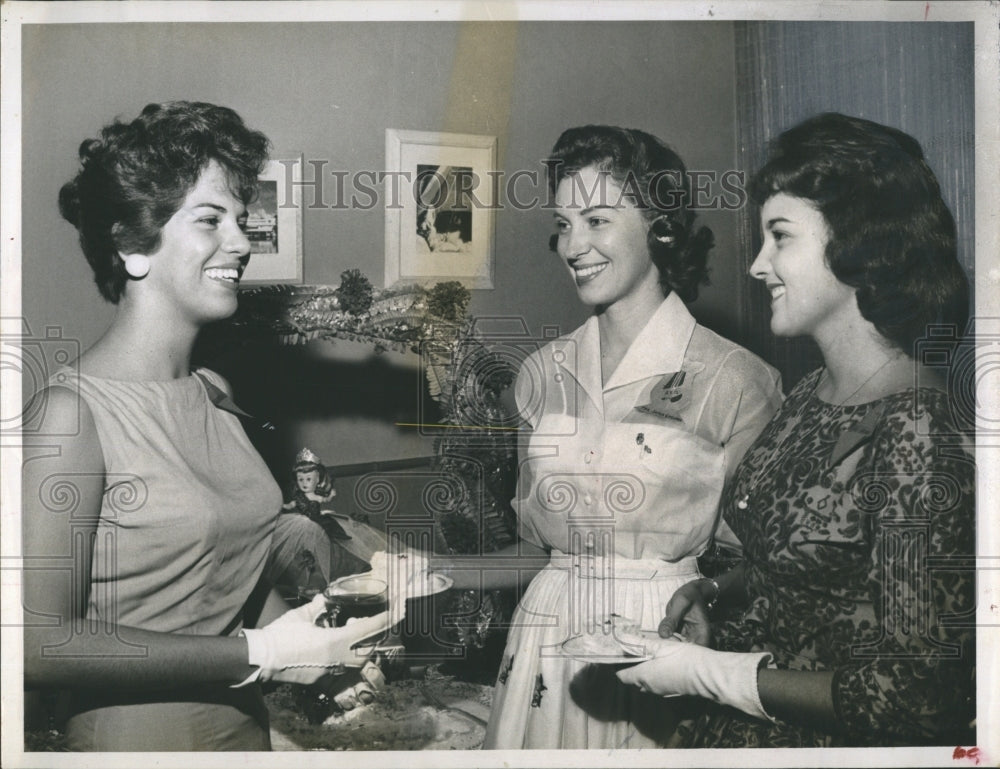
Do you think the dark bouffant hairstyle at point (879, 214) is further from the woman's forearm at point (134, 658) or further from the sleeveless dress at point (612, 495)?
the woman's forearm at point (134, 658)

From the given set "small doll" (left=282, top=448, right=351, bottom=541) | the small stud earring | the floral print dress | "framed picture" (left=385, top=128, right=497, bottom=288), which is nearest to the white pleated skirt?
the floral print dress

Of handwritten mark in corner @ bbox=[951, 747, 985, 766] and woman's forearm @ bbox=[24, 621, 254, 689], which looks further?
handwritten mark in corner @ bbox=[951, 747, 985, 766]

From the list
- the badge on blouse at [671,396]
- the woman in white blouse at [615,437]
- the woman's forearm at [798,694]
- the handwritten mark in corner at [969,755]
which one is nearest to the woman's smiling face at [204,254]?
the woman in white blouse at [615,437]

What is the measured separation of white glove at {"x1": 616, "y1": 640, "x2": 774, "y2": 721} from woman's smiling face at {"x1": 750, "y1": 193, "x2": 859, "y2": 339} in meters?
0.88

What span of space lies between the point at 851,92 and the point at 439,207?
1.17m

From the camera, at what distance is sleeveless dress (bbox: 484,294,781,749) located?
2748mm

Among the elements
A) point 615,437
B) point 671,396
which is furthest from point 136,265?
point 671,396

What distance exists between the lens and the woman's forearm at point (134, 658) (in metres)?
2.67

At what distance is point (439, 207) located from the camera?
9.09 ft

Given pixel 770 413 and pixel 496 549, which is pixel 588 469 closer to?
pixel 496 549

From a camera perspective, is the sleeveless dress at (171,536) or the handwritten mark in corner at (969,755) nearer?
the sleeveless dress at (171,536)

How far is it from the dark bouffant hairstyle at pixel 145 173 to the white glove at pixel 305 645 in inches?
38.0

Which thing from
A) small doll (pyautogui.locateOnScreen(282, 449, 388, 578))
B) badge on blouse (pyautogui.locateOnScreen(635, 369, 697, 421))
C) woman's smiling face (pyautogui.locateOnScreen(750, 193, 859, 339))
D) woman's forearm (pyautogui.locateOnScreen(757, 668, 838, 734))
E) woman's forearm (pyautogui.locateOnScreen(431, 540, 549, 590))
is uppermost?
woman's smiling face (pyautogui.locateOnScreen(750, 193, 859, 339))

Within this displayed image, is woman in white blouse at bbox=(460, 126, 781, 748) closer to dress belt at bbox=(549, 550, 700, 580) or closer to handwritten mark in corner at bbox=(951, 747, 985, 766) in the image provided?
dress belt at bbox=(549, 550, 700, 580)
